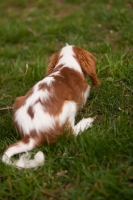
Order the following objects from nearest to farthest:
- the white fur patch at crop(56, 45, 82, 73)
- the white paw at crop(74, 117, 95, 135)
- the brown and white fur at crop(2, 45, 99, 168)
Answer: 1. the brown and white fur at crop(2, 45, 99, 168)
2. the white paw at crop(74, 117, 95, 135)
3. the white fur patch at crop(56, 45, 82, 73)

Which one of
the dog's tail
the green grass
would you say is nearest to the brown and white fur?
the dog's tail

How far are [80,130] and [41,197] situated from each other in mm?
872

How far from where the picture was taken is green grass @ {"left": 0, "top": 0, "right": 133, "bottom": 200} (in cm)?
312

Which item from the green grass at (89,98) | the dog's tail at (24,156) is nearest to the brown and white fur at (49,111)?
the dog's tail at (24,156)

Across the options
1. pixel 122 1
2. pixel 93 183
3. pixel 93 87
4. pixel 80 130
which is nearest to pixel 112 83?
pixel 93 87

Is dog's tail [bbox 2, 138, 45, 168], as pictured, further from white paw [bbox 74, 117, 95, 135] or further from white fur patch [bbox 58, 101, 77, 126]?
white paw [bbox 74, 117, 95, 135]

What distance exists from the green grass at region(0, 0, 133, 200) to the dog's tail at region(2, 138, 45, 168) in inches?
2.6

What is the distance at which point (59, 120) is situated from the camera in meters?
3.55

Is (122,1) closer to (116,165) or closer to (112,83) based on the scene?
(112,83)

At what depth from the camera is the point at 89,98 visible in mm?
4414

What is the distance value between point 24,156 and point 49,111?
486mm

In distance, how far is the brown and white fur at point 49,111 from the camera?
3.43m

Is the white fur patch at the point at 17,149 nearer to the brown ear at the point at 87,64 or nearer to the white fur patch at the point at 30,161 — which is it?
the white fur patch at the point at 30,161

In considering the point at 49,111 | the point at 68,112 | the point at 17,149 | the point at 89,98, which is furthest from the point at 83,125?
the point at 17,149
